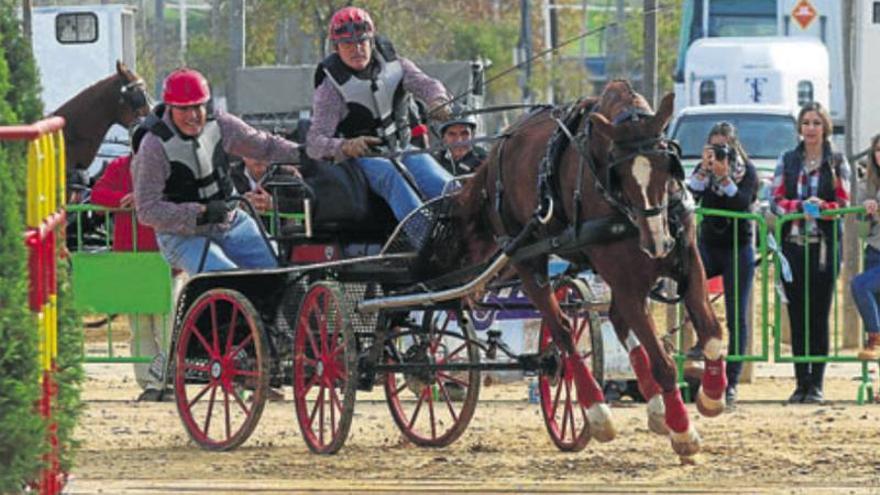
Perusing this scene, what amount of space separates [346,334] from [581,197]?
4.67 ft

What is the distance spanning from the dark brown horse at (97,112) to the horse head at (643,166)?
630 centimetres

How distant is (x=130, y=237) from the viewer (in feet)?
59.4

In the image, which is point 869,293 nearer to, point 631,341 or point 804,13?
point 631,341

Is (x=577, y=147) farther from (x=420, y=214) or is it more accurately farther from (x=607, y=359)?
(x=607, y=359)

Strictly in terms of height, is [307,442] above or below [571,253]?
below

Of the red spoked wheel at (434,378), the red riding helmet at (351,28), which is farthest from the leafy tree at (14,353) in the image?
the red riding helmet at (351,28)

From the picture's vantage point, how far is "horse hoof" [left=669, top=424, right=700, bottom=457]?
12.6 meters

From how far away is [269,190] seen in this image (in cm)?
1488

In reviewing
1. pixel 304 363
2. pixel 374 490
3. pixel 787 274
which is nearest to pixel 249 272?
pixel 304 363

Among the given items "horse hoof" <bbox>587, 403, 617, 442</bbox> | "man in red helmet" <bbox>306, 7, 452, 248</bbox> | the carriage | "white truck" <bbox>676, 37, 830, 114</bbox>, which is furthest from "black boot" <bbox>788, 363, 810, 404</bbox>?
"white truck" <bbox>676, 37, 830, 114</bbox>

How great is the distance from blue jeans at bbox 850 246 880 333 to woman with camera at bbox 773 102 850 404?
0.67ft

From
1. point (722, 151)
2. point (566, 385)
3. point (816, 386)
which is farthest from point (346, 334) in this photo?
point (816, 386)

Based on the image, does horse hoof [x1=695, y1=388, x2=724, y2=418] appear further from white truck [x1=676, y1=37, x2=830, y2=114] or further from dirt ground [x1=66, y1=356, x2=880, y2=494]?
white truck [x1=676, y1=37, x2=830, y2=114]

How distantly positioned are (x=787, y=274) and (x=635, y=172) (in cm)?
506
